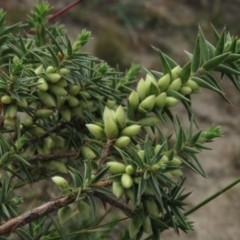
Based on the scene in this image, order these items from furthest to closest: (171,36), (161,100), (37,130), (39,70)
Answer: (171,36), (37,130), (39,70), (161,100)

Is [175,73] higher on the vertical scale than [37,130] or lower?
higher

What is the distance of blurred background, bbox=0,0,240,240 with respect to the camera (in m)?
3.85

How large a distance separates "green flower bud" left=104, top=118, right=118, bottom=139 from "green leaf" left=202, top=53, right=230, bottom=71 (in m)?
0.23

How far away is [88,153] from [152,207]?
21cm

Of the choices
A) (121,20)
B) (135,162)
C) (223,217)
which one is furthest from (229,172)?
(135,162)

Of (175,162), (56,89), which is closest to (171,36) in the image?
(56,89)

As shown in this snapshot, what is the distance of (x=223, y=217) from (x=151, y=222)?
7.86 feet

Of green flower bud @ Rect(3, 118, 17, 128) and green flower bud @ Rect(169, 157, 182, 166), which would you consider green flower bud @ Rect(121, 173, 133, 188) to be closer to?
green flower bud @ Rect(169, 157, 182, 166)

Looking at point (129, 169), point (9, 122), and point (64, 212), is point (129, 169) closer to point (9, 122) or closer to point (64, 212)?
point (64, 212)

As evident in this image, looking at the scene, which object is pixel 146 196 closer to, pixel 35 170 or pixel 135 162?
pixel 135 162

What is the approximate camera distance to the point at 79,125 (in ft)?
4.37

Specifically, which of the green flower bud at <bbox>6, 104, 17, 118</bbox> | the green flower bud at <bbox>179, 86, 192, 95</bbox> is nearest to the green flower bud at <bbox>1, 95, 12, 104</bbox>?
the green flower bud at <bbox>6, 104, 17, 118</bbox>

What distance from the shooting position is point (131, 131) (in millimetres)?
1099

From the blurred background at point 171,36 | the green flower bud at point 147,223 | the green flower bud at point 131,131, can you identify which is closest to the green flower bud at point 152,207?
the green flower bud at point 147,223
